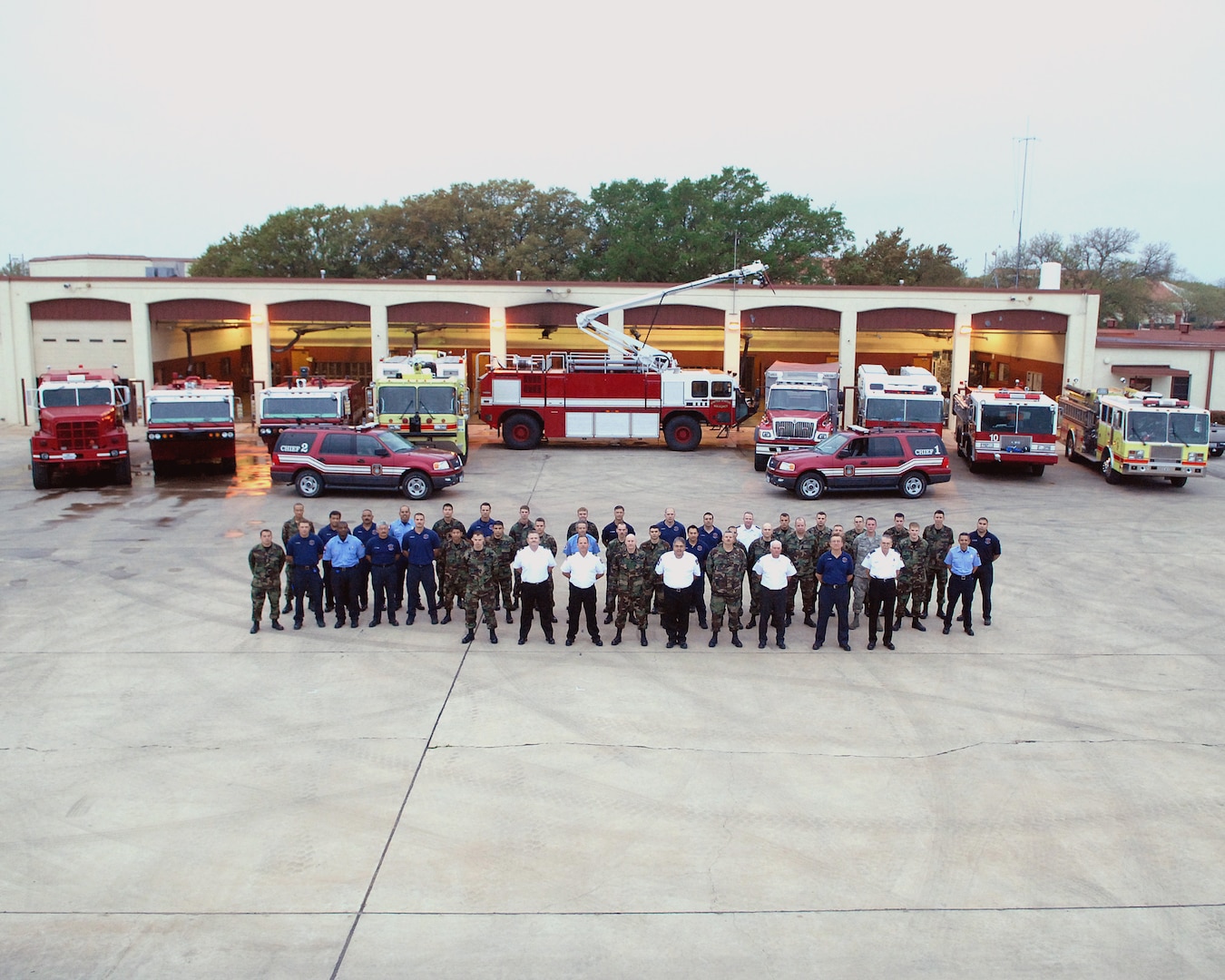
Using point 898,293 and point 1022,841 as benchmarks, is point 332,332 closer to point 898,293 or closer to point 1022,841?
point 898,293

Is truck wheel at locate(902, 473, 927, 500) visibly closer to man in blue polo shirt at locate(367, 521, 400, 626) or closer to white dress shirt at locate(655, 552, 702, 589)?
white dress shirt at locate(655, 552, 702, 589)

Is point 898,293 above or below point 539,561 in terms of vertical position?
above

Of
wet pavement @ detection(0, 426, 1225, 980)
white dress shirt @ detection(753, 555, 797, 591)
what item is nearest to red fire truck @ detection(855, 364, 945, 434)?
wet pavement @ detection(0, 426, 1225, 980)

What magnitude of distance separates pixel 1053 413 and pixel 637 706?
1866 centimetres

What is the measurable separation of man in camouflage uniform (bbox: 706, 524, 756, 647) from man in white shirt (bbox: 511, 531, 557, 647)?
1876 millimetres

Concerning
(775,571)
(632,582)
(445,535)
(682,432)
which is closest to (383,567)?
(445,535)

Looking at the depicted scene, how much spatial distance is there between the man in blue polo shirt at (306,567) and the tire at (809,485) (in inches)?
480

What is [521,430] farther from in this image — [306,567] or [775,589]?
[775,589]

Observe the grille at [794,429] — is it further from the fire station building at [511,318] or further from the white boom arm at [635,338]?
the fire station building at [511,318]

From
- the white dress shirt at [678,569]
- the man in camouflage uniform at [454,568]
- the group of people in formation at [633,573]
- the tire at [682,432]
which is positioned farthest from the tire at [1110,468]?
the man in camouflage uniform at [454,568]

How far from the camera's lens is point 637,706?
10609 mm

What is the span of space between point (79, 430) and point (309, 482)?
5.27 m

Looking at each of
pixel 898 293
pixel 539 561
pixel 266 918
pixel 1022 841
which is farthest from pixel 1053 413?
pixel 266 918

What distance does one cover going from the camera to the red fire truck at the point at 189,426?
24.4 meters
